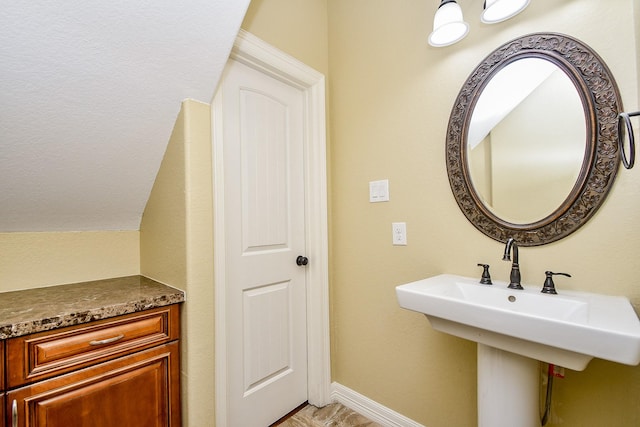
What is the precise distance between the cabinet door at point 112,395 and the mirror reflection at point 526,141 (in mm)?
1548

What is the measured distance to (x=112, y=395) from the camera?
109cm

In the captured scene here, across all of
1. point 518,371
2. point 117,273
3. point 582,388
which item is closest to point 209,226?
point 117,273

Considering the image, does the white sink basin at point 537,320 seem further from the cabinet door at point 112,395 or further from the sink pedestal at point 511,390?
the cabinet door at point 112,395

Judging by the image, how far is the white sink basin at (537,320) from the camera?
740 mm

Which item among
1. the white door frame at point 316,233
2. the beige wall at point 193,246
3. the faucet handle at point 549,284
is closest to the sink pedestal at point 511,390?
the faucet handle at point 549,284

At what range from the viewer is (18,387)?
0.91 m

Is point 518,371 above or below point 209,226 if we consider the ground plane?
below

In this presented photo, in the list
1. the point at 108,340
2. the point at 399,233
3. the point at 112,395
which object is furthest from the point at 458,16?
the point at 112,395

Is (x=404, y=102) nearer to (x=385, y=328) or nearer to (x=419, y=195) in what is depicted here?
(x=419, y=195)

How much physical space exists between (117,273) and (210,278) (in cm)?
63

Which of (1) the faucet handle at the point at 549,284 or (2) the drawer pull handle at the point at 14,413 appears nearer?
(2) the drawer pull handle at the point at 14,413

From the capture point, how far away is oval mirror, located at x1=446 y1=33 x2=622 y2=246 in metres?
1.05

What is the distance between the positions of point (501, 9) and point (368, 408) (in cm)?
206

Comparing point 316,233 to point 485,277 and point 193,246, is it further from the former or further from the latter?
point 485,277
